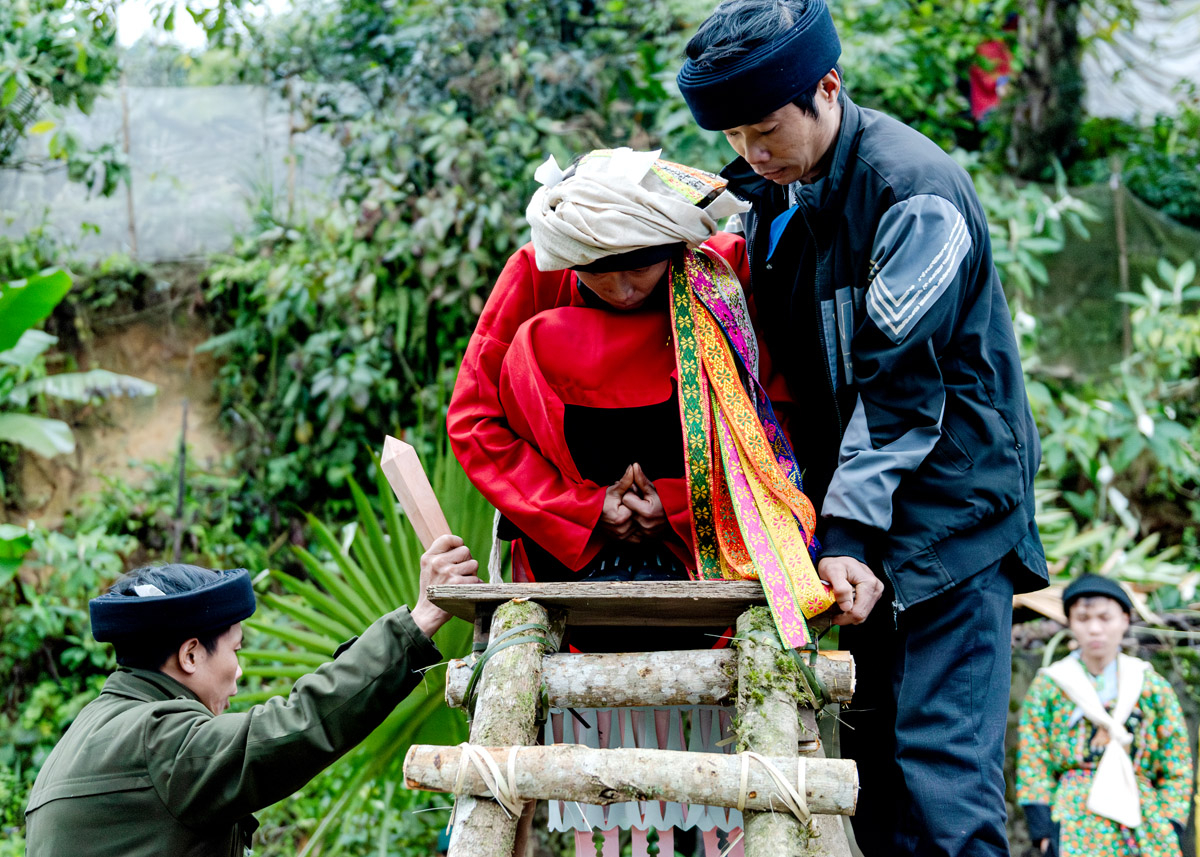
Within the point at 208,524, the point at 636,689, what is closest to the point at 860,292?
the point at 636,689

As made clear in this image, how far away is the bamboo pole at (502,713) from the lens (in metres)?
1.56

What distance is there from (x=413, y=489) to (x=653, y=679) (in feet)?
2.35

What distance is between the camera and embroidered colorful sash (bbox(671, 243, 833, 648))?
2027mm

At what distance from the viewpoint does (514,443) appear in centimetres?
225

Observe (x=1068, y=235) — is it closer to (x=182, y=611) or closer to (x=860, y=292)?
(x=860, y=292)

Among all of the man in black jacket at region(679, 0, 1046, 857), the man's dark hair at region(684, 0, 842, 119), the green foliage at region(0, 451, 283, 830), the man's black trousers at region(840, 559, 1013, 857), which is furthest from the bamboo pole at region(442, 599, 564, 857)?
the green foliage at region(0, 451, 283, 830)

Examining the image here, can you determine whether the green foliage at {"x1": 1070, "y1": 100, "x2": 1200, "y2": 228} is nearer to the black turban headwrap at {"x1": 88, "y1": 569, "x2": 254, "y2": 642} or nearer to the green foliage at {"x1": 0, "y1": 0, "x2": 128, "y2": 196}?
the green foliage at {"x1": 0, "y1": 0, "x2": 128, "y2": 196}

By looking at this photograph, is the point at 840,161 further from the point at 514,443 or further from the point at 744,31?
the point at 514,443

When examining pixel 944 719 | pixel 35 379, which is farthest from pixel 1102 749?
pixel 35 379

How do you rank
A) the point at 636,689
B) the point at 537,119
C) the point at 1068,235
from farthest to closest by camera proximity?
the point at 1068,235, the point at 537,119, the point at 636,689

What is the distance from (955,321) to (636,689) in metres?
0.98

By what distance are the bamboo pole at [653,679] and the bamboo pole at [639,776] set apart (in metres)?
0.26

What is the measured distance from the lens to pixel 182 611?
2.09 meters

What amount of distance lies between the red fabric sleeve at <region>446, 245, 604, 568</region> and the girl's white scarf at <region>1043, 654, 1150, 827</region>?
2653 mm
